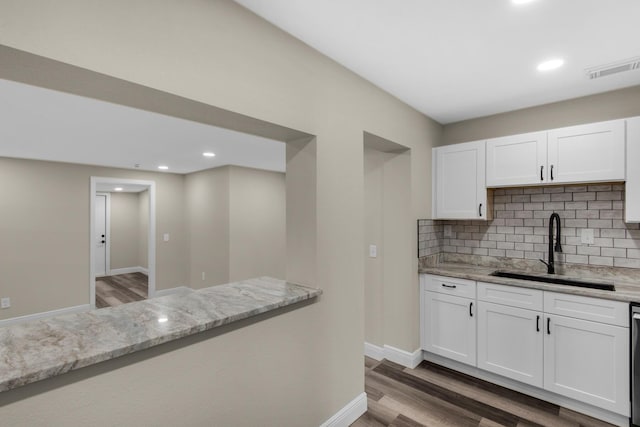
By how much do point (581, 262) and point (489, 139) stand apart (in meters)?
1.33

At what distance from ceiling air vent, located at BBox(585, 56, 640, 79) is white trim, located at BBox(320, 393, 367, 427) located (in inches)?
112

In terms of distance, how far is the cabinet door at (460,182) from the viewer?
2982mm

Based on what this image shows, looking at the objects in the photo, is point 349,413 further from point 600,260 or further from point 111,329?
point 600,260

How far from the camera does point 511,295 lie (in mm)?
2562

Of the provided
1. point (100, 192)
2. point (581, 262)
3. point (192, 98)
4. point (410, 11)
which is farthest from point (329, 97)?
point (100, 192)

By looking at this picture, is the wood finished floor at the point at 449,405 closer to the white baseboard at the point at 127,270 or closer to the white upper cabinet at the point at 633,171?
the white upper cabinet at the point at 633,171

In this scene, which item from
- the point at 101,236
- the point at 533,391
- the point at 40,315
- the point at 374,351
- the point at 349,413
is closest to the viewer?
the point at 349,413

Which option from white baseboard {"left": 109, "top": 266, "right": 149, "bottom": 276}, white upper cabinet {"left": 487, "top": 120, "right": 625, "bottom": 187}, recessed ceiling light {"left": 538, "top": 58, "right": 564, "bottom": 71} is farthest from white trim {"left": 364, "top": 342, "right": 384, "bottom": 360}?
white baseboard {"left": 109, "top": 266, "right": 149, "bottom": 276}

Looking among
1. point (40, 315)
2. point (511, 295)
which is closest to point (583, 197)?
point (511, 295)

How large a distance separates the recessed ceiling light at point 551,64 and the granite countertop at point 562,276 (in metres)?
1.58

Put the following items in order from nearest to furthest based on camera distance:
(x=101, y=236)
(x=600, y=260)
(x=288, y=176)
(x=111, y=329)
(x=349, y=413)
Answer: (x=111, y=329) < (x=288, y=176) < (x=349, y=413) < (x=600, y=260) < (x=101, y=236)

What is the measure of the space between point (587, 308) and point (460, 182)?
55.8 inches

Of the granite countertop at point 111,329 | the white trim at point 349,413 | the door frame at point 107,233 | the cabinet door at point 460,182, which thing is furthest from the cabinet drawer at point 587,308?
the door frame at point 107,233

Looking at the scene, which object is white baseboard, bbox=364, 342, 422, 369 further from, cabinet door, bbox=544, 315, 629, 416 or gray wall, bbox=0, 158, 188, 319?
gray wall, bbox=0, 158, 188, 319
